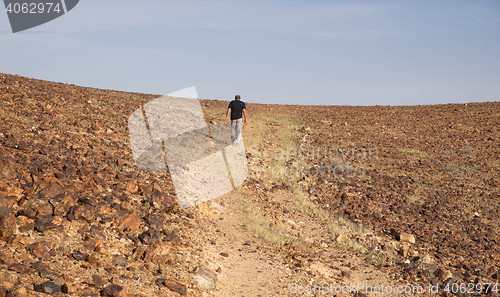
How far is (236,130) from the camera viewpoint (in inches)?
643

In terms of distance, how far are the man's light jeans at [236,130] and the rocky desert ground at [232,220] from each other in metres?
1.09

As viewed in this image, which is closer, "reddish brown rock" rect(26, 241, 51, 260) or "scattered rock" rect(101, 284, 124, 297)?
"scattered rock" rect(101, 284, 124, 297)

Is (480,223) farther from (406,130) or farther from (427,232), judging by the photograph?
(406,130)

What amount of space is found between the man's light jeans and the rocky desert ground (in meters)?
1.09

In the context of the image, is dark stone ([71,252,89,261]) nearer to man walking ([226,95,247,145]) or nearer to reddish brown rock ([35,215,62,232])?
reddish brown rock ([35,215,62,232])

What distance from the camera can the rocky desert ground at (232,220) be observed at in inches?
249

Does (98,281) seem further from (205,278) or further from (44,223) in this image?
(205,278)

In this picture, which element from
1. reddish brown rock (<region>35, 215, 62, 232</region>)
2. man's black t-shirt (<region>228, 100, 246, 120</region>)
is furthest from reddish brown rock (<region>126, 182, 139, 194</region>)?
man's black t-shirt (<region>228, 100, 246, 120</region>)

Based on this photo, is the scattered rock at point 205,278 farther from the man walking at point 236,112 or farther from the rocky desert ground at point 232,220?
the man walking at point 236,112

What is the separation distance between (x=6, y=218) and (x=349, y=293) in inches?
273

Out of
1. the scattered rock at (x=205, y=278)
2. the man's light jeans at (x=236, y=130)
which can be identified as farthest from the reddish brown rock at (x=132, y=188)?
the man's light jeans at (x=236, y=130)

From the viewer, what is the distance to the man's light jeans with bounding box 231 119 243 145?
1595 cm

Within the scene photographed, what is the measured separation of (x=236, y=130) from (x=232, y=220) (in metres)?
6.36

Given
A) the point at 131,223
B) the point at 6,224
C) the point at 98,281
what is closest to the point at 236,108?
the point at 131,223
